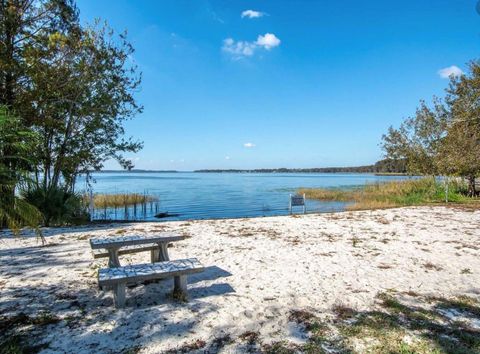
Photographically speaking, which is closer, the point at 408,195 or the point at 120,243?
the point at 120,243

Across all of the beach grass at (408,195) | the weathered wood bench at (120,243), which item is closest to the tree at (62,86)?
the weathered wood bench at (120,243)

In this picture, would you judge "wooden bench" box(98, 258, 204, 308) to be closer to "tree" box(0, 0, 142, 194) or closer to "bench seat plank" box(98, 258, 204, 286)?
"bench seat plank" box(98, 258, 204, 286)

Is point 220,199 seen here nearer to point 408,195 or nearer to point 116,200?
point 116,200

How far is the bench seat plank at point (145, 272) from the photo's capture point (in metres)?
3.40

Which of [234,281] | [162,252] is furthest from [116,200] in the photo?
[234,281]

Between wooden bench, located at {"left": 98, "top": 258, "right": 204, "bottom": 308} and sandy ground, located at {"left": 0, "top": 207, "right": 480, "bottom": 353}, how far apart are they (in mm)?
197

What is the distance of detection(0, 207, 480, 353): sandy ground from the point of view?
3.18 metres

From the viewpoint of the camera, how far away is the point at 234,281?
457 centimetres

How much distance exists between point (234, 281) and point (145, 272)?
1451 millimetres

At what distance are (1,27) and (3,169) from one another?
9.02 meters

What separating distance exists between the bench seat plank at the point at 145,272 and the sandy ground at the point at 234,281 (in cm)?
41

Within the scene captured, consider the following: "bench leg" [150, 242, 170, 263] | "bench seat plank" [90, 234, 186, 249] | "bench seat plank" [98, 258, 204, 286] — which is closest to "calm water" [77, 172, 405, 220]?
"bench leg" [150, 242, 170, 263]

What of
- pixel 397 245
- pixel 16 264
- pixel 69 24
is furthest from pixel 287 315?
pixel 69 24

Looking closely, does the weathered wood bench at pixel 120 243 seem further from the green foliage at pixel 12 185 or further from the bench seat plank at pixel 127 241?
the green foliage at pixel 12 185
